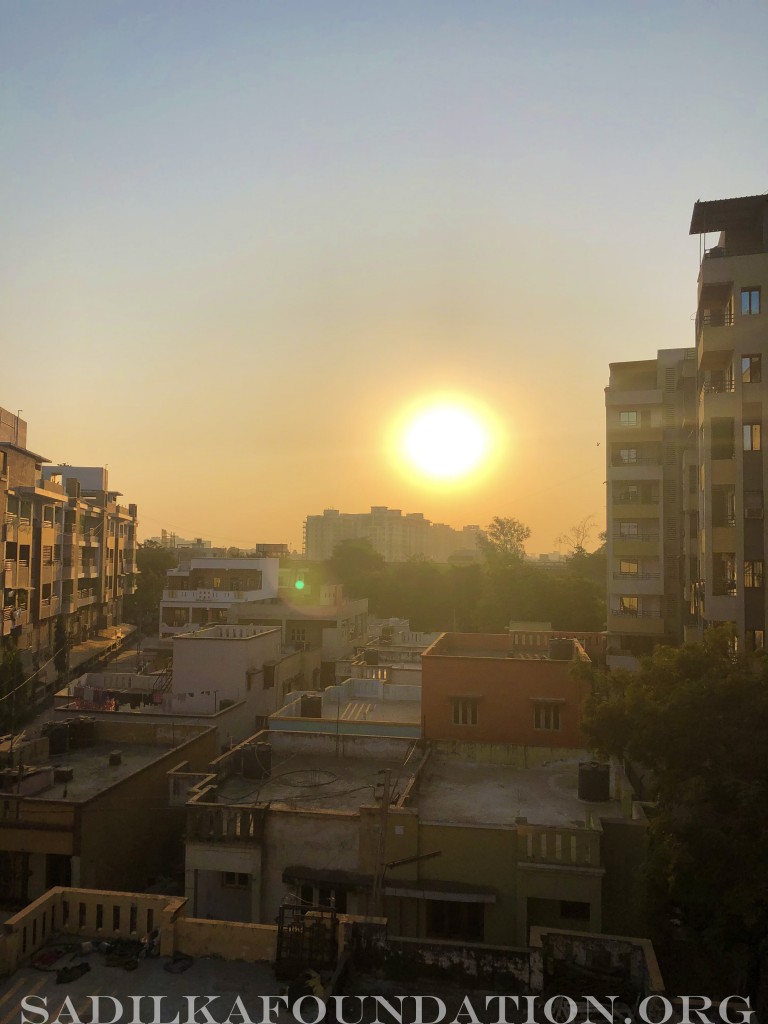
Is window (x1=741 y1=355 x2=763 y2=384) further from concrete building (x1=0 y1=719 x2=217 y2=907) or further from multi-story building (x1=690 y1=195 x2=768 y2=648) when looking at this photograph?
concrete building (x1=0 y1=719 x2=217 y2=907)

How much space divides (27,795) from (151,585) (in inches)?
2080

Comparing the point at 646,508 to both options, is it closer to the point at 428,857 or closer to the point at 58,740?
the point at 428,857

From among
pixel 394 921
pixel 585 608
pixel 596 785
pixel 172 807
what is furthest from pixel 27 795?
pixel 585 608

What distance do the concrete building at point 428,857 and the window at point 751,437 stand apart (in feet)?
40.9

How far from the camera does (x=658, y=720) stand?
35.7ft

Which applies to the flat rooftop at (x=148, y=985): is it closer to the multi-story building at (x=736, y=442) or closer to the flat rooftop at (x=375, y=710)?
the flat rooftop at (x=375, y=710)

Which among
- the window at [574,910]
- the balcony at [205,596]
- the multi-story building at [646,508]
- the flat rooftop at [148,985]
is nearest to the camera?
the flat rooftop at [148,985]

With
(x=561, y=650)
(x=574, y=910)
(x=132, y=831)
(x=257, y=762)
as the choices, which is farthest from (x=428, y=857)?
(x=561, y=650)

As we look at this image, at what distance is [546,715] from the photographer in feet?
56.3

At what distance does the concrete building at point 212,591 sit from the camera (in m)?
38.9

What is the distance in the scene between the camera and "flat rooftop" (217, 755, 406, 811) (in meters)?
13.6

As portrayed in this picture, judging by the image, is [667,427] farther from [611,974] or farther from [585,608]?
[611,974]

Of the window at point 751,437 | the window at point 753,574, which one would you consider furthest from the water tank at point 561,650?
the window at point 751,437

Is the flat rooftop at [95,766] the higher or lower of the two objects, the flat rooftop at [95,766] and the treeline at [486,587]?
the lower
